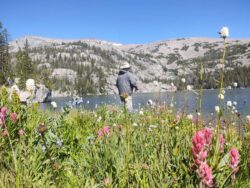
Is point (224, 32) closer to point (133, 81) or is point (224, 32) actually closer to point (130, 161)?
Answer: point (130, 161)

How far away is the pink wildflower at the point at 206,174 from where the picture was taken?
1929 millimetres

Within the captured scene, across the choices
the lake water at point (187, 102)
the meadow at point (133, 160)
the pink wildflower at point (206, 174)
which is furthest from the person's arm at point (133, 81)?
the pink wildflower at point (206, 174)

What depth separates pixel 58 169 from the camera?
12.6ft

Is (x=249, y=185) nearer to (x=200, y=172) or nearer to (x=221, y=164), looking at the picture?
(x=221, y=164)

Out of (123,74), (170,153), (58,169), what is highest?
(123,74)

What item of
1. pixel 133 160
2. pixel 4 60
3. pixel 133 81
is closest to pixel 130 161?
pixel 133 160

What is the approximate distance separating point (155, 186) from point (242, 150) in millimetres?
1287

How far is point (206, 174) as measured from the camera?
1.94 meters

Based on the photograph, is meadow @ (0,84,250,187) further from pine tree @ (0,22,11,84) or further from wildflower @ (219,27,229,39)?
pine tree @ (0,22,11,84)

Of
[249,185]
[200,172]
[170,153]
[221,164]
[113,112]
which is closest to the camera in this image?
[200,172]

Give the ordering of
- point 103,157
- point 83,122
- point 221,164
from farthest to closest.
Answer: point 83,122 → point 103,157 → point 221,164

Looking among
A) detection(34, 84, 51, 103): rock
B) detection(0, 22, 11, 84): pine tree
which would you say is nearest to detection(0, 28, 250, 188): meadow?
detection(0, 22, 11, 84): pine tree

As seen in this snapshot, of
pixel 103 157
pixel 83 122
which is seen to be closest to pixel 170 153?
pixel 103 157

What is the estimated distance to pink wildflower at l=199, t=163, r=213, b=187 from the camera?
1.93 metres
